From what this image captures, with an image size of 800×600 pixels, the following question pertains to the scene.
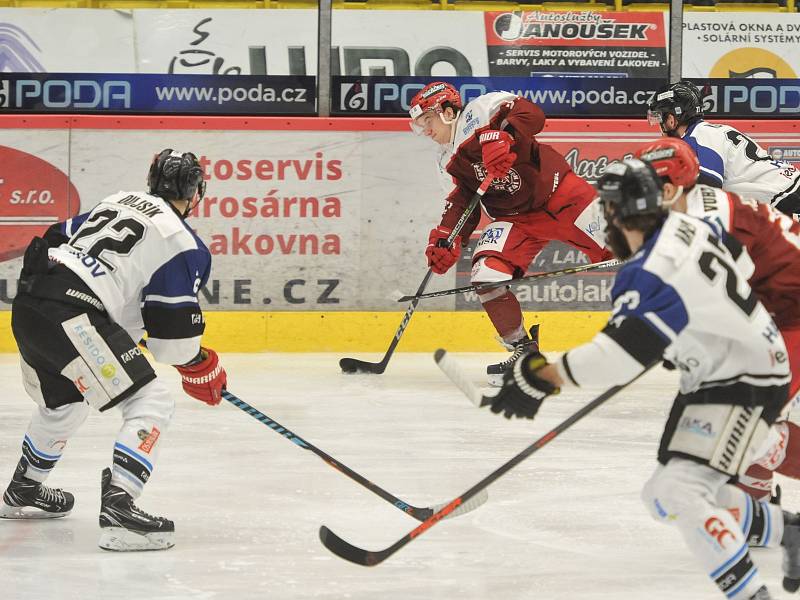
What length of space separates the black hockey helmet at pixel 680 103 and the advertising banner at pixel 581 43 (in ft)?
6.79

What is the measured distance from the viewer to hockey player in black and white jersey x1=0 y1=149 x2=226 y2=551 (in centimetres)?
306

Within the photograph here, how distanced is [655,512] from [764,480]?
75cm

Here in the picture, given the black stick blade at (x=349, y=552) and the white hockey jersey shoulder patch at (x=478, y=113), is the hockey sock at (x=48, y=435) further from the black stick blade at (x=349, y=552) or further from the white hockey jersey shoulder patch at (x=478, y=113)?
the white hockey jersey shoulder patch at (x=478, y=113)

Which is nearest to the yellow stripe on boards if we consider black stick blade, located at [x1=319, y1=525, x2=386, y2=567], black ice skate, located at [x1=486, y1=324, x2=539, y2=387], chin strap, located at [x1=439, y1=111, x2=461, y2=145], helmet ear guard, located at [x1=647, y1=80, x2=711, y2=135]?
black ice skate, located at [x1=486, y1=324, x2=539, y2=387]

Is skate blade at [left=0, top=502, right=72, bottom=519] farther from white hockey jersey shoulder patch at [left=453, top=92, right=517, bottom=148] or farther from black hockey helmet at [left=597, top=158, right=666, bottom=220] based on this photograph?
white hockey jersey shoulder patch at [left=453, top=92, right=517, bottom=148]

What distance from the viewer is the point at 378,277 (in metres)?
Answer: 6.64

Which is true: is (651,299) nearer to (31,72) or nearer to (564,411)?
(564,411)

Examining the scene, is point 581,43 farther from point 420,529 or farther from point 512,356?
point 420,529

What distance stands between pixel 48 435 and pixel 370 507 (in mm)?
841

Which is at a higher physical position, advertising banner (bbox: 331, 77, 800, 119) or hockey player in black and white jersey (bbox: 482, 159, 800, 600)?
hockey player in black and white jersey (bbox: 482, 159, 800, 600)

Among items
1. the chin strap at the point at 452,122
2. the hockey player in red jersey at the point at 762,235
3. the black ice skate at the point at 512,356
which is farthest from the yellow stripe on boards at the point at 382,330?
the hockey player in red jersey at the point at 762,235

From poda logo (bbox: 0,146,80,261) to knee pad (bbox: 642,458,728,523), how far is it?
4541 mm

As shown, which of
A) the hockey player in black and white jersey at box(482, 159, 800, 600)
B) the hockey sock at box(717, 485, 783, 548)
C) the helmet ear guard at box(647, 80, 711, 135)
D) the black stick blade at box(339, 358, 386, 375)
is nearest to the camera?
the hockey player in black and white jersey at box(482, 159, 800, 600)

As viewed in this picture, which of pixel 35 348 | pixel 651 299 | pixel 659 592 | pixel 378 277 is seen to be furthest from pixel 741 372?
pixel 378 277
